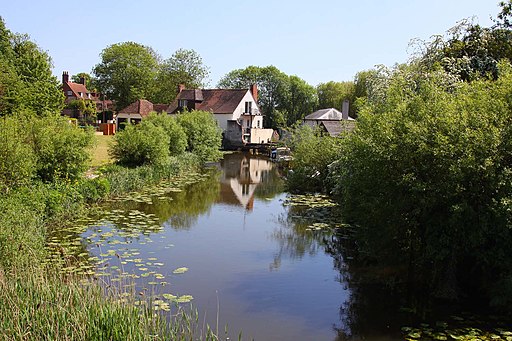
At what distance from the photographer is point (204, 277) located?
1291 centimetres

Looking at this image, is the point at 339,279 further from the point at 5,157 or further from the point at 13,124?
the point at 13,124

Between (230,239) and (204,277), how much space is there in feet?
14.5

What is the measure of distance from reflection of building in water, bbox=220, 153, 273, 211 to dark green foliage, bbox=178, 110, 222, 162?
1.96 m

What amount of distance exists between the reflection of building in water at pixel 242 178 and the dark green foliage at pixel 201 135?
1965 mm

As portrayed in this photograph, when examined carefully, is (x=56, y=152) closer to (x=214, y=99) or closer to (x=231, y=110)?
(x=231, y=110)

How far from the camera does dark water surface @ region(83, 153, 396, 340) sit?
414 inches

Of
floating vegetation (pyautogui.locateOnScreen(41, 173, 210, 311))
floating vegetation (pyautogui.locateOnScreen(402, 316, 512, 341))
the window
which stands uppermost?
the window

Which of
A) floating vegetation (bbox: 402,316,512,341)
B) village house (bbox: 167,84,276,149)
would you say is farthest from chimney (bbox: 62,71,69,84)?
floating vegetation (bbox: 402,316,512,341)

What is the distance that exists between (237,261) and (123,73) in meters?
64.7

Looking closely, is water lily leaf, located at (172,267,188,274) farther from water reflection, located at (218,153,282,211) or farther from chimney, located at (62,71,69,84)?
chimney, located at (62,71,69,84)

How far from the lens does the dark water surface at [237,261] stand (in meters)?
10.5

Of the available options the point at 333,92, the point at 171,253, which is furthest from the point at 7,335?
the point at 333,92

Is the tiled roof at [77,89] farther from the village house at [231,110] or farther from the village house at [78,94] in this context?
the village house at [231,110]

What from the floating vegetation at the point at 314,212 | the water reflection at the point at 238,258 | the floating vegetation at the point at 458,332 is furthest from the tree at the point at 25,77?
the floating vegetation at the point at 458,332
